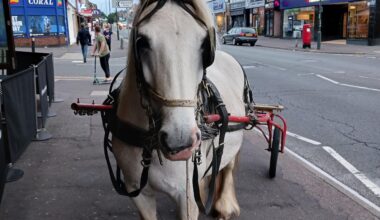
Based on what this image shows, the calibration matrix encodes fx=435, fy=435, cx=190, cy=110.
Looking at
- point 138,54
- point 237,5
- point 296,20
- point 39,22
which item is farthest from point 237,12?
point 138,54

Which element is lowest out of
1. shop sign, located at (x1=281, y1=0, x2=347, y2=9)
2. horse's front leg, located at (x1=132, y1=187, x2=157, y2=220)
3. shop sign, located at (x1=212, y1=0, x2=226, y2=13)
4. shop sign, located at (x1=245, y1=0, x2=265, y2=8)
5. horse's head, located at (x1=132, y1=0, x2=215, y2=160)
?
horse's front leg, located at (x1=132, y1=187, x2=157, y2=220)

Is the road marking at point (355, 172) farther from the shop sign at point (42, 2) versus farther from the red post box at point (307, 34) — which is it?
the shop sign at point (42, 2)

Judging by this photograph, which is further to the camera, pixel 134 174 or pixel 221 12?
pixel 221 12

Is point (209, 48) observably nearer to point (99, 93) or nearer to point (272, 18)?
point (99, 93)

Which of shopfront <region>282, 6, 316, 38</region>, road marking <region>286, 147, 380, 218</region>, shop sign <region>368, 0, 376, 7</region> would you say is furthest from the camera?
shopfront <region>282, 6, 316, 38</region>

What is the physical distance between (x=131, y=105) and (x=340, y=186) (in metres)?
3.50

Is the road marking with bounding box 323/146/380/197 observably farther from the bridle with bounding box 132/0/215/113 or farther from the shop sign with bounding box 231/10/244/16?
the shop sign with bounding box 231/10/244/16

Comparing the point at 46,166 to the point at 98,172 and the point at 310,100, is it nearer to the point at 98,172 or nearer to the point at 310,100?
the point at 98,172

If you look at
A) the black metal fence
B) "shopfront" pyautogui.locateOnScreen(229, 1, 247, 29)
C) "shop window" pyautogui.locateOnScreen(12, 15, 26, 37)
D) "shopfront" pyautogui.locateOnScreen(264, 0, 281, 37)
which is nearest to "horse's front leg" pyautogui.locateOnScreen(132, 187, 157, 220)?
the black metal fence

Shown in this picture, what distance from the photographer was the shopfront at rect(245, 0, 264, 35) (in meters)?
52.9

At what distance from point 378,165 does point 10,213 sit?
4.93 m

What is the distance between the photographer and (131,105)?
9.39 feet

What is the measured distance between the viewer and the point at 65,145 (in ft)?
23.6

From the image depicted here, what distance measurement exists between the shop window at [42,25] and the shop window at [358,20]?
2306 centimetres
